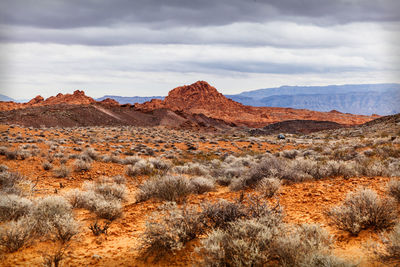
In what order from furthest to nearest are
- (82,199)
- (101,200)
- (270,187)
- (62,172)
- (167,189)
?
(62,172)
(167,189)
(270,187)
(82,199)
(101,200)

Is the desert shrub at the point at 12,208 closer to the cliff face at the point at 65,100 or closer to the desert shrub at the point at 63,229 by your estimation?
the desert shrub at the point at 63,229

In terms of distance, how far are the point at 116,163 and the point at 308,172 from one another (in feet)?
33.8

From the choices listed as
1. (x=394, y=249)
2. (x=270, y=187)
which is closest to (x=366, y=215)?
(x=394, y=249)

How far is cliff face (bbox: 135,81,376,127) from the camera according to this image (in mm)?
92062

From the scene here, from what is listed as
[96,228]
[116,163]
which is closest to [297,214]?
[96,228]

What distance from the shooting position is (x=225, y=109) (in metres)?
111

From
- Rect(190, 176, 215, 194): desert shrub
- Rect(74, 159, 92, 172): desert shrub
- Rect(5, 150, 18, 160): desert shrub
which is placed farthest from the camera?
Rect(5, 150, 18, 160): desert shrub

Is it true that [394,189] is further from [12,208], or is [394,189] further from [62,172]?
[62,172]

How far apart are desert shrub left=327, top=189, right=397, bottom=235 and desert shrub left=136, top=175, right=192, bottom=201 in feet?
13.3

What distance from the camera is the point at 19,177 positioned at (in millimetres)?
9156

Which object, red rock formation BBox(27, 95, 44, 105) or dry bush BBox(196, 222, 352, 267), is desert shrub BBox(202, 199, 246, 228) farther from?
red rock formation BBox(27, 95, 44, 105)

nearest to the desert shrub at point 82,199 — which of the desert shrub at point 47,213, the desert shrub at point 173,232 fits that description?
the desert shrub at point 47,213

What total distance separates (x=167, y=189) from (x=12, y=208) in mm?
3562

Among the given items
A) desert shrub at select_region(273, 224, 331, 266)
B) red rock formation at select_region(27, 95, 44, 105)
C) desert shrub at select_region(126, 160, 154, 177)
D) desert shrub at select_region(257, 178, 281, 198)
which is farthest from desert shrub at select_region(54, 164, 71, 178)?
red rock formation at select_region(27, 95, 44, 105)
